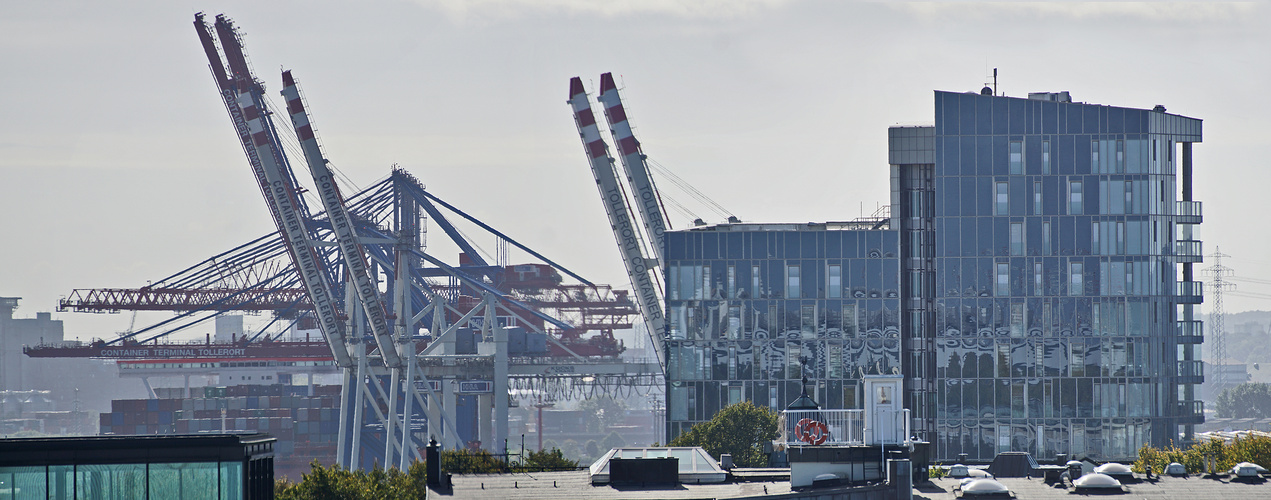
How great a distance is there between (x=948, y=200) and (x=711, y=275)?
55.0 ft

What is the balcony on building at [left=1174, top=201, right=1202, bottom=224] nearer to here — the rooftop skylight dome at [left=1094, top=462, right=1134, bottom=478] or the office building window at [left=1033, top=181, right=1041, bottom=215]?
the office building window at [left=1033, top=181, right=1041, bottom=215]

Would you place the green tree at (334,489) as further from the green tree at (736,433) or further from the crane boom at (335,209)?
the crane boom at (335,209)

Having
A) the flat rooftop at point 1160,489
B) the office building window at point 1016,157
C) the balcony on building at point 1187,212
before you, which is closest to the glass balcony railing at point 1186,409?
the balcony on building at point 1187,212

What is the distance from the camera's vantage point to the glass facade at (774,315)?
122m

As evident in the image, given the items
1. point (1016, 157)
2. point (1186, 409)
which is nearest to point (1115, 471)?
point (1016, 157)

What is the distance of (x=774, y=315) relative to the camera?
123 meters

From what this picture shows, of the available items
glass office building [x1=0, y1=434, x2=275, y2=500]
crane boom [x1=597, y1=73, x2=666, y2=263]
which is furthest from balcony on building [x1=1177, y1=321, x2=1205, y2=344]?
glass office building [x1=0, y1=434, x2=275, y2=500]

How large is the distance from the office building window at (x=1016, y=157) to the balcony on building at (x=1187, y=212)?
1146 cm

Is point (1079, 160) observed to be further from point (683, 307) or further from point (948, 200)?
point (683, 307)

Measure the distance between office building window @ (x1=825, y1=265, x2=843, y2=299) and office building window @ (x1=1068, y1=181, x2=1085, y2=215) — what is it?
15.8 metres

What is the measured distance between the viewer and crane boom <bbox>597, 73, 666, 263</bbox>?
140 m

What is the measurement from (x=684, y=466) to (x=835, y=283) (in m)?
70.1

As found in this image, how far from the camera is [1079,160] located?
12012 cm

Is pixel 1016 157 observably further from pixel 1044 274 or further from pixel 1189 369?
pixel 1189 369
